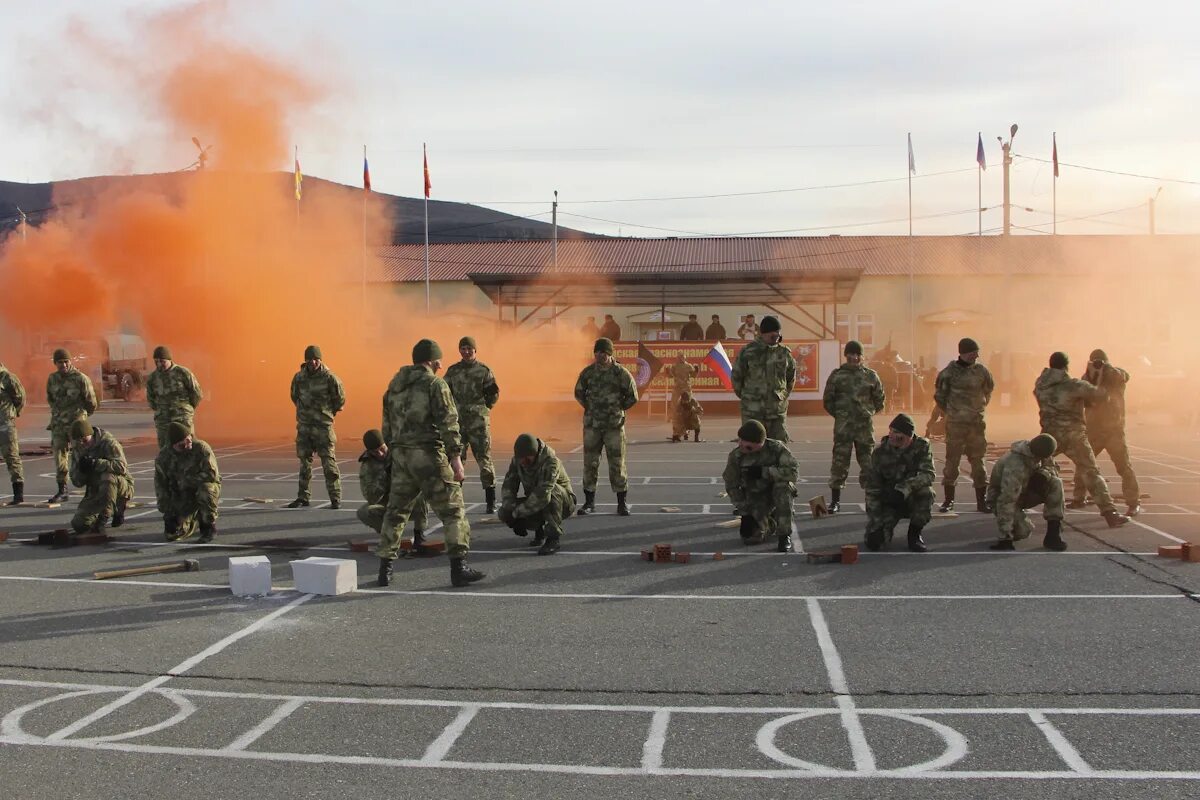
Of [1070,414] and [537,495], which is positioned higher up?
[1070,414]

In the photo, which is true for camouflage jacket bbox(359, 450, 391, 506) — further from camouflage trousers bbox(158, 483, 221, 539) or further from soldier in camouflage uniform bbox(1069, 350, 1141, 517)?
soldier in camouflage uniform bbox(1069, 350, 1141, 517)

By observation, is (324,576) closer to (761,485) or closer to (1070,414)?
(761,485)

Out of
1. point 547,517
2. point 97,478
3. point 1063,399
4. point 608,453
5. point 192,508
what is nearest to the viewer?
point 547,517

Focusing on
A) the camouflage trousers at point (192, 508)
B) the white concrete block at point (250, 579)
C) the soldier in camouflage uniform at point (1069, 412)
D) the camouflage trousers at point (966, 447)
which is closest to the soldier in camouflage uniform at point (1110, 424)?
the soldier in camouflage uniform at point (1069, 412)

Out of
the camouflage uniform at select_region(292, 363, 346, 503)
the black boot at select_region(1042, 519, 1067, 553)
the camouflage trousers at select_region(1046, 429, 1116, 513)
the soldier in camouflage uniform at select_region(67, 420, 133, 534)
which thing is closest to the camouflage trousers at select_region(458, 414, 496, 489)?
the camouflage uniform at select_region(292, 363, 346, 503)

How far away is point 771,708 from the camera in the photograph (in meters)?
6.12

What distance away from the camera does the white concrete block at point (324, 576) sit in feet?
29.6

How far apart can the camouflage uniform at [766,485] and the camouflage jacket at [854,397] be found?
2363 millimetres

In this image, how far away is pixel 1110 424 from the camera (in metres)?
13.3

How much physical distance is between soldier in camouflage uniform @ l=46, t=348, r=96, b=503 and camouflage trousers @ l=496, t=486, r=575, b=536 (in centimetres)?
760

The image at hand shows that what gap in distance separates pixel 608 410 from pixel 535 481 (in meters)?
2.64

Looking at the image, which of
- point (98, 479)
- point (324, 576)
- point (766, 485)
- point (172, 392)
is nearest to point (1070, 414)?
point (766, 485)

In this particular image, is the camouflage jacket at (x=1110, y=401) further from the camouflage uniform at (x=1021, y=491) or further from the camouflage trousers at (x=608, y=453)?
the camouflage trousers at (x=608, y=453)

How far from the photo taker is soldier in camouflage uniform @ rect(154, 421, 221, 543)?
1174 centimetres
